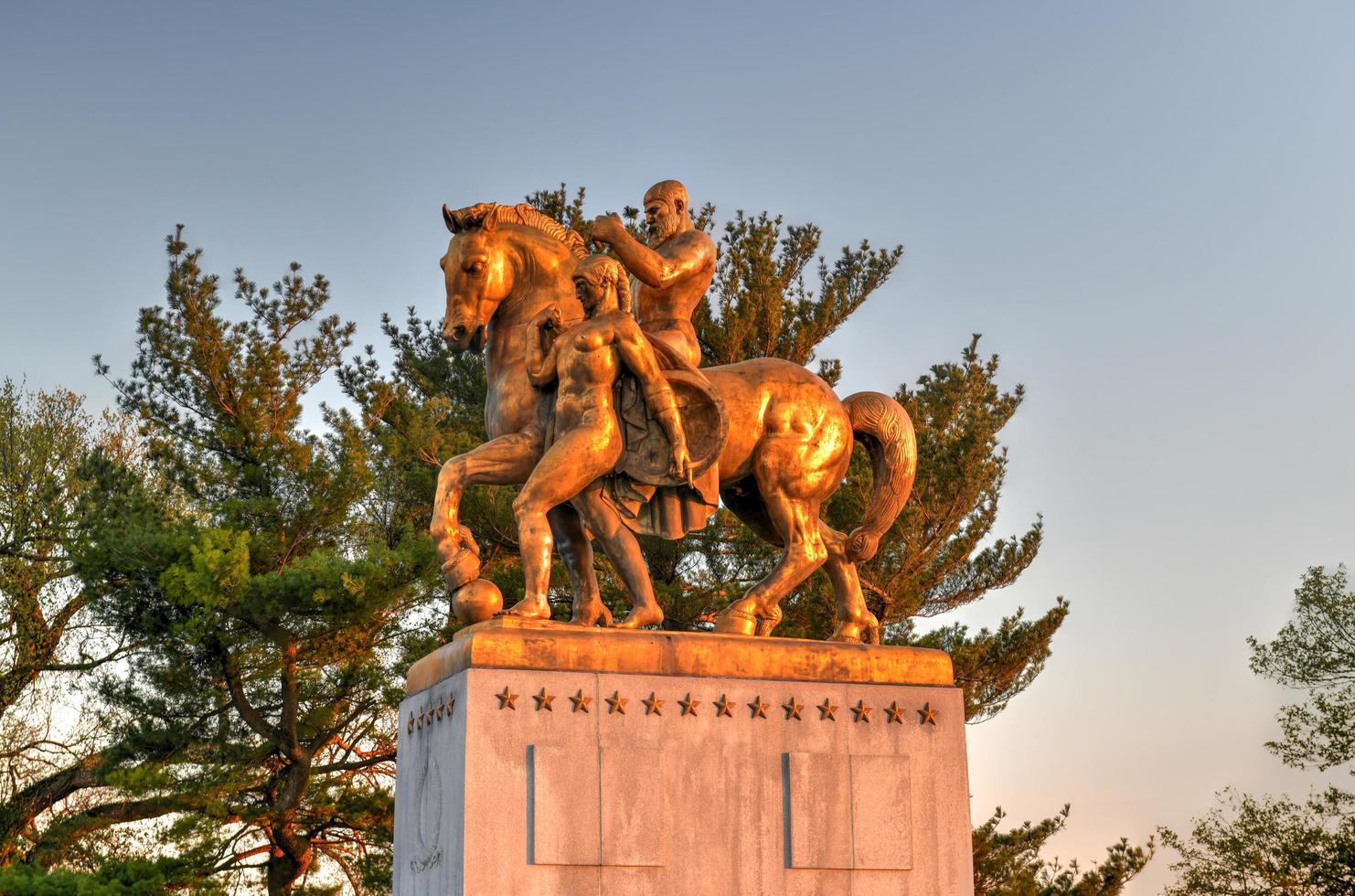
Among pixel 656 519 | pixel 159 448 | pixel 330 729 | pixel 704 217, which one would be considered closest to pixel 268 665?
pixel 330 729

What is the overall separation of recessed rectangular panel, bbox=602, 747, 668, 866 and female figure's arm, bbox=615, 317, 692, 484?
1.40m

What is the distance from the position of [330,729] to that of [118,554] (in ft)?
11.2

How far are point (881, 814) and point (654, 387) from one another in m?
2.31

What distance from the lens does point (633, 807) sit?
23.5ft

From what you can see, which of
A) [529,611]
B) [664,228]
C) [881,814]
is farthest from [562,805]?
[664,228]

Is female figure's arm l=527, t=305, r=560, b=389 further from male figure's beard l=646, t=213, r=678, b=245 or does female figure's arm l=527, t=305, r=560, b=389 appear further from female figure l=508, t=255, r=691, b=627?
male figure's beard l=646, t=213, r=678, b=245

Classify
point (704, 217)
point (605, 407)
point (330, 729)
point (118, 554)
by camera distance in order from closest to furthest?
point (605, 407)
point (118, 554)
point (330, 729)
point (704, 217)

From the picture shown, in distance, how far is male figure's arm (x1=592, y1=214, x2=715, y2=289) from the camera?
26.1ft

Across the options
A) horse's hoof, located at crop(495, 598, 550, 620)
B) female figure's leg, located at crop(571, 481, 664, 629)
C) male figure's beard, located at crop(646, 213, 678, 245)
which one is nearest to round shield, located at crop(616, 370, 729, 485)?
female figure's leg, located at crop(571, 481, 664, 629)

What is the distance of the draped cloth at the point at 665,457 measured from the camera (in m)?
7.93

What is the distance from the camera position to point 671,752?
732 cm

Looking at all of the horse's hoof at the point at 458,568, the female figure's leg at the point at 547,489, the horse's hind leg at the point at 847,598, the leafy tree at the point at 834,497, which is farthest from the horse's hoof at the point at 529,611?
the leafy tree at the point at 834,497

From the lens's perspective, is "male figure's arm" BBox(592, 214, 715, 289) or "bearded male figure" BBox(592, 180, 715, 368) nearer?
"male figure's arm" BBox(592, 214, 715, 289)

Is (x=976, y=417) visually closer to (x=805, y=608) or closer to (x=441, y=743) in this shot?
(x=805, y=608)
